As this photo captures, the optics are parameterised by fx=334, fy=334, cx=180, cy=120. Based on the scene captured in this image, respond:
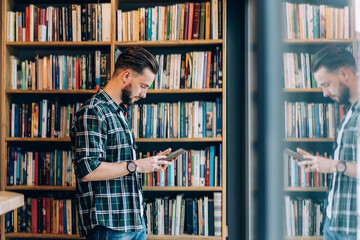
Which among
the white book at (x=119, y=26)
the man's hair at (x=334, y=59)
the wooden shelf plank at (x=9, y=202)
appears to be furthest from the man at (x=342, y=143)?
the white book at (x=119, y=26)

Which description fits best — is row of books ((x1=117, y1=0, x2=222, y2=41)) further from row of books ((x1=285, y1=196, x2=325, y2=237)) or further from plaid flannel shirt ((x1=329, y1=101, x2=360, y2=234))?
plaid flannel shirt ((x1=329, y1=101, x2=360, y2=234))

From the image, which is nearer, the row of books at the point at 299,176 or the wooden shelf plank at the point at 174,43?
Answer: the row of books at the point at 299,176

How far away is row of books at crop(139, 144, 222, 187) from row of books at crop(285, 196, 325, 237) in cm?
112

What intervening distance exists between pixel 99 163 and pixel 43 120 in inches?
46.5

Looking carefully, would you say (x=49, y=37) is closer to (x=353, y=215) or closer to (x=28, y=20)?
(x=28, y=20)

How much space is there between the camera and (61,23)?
251 centimetres

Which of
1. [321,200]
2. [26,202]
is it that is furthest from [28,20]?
[321,200]

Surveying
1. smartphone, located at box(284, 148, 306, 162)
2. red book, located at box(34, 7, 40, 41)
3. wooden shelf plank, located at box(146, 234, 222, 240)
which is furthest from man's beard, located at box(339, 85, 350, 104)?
red book, located at box(34, 7, 40, 41)

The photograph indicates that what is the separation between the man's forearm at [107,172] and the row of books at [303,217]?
2.45 feet

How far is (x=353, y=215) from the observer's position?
27.8 inches

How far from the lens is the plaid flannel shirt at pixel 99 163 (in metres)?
1.53

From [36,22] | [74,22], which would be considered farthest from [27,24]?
[74,22]

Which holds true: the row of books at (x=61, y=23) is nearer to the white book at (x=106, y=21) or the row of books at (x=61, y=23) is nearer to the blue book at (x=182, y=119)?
the white book at (x=106, y=21)

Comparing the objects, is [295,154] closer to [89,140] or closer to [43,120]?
[89,140]
